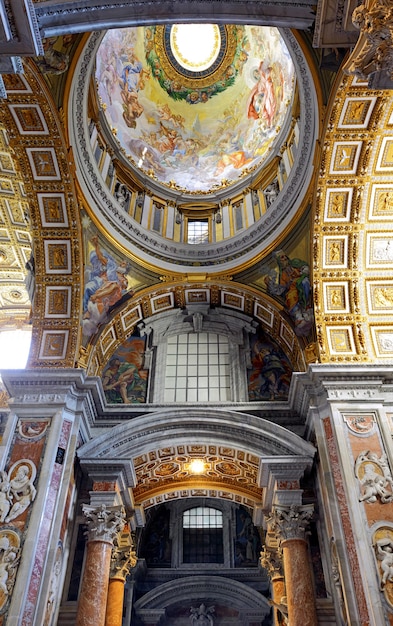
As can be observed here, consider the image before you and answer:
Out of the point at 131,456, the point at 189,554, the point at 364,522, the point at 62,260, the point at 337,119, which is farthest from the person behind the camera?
the point at 189,554

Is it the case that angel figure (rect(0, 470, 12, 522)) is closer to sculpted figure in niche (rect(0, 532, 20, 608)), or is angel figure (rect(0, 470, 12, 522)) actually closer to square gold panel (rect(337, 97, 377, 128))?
sculpted figure in niche (rect(0, 532, 20, 608))

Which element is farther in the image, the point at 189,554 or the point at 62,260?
the point at 189,554

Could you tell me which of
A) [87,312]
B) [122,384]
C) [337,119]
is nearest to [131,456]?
[122,384]

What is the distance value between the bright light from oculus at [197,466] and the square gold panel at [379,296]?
19.0ft

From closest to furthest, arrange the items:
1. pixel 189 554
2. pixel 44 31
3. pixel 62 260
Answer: pixel 44 31, pixel 62 260, pixel 189 554

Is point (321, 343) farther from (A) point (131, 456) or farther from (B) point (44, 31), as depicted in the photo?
(B) point (44, 31)

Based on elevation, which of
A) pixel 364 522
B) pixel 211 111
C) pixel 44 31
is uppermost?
pixel 211 111

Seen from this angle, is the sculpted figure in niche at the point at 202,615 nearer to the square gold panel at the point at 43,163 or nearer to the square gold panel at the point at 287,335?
the square gold panel at the point at 287,335

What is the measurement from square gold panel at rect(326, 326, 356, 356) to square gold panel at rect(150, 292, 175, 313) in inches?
194

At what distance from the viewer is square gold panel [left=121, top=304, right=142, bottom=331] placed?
52.0ft

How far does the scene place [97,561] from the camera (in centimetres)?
1223

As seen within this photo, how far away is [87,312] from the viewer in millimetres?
14531

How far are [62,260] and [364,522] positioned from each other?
9196mm

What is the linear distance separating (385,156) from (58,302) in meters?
8.56
